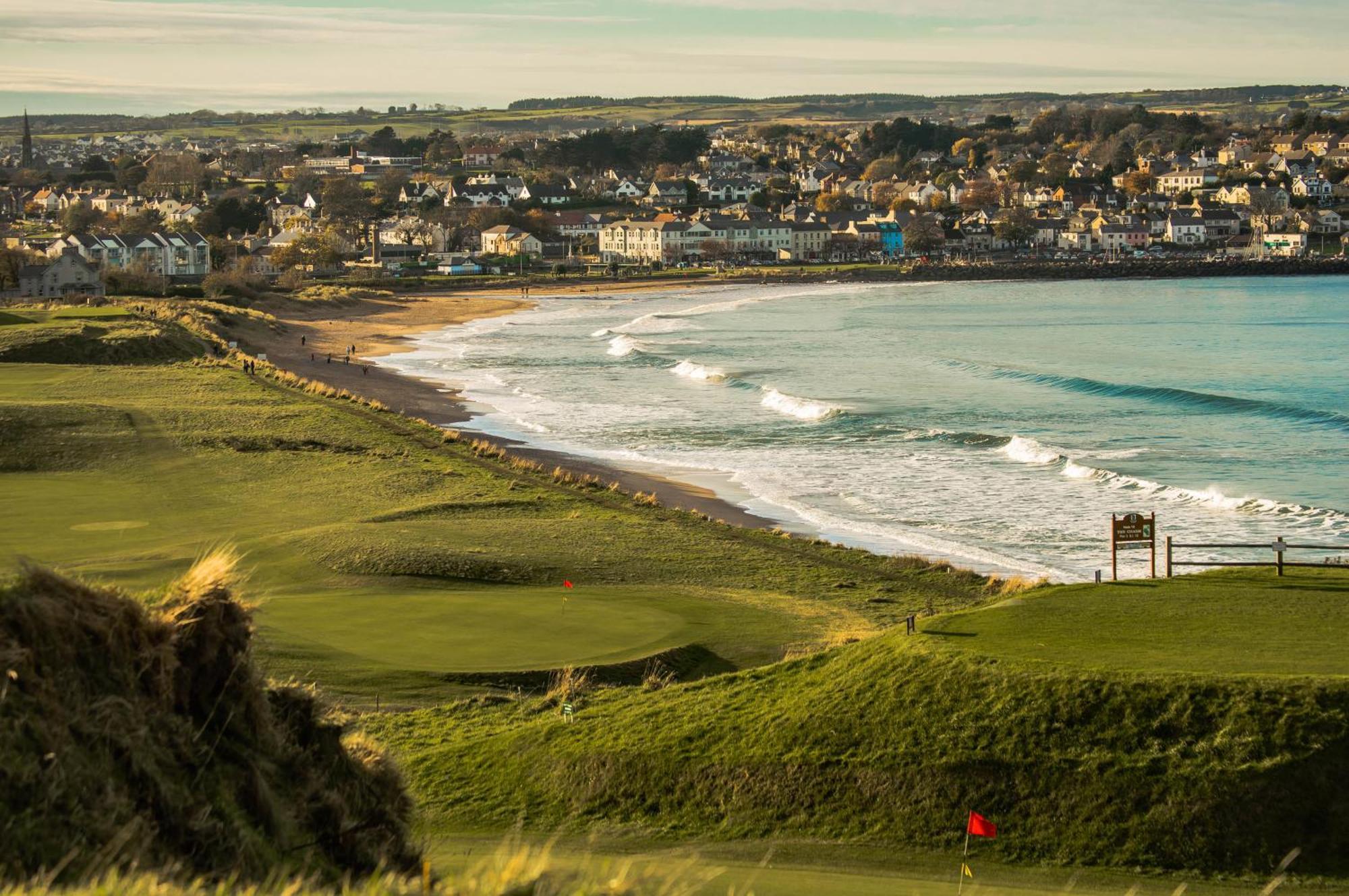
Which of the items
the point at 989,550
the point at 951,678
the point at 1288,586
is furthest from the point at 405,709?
the point at 989,550

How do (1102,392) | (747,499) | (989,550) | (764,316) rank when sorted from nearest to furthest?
(989,550) < (747,499) < (1102,392) < (764,316)

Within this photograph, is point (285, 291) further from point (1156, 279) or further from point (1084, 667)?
point (1084, 667)

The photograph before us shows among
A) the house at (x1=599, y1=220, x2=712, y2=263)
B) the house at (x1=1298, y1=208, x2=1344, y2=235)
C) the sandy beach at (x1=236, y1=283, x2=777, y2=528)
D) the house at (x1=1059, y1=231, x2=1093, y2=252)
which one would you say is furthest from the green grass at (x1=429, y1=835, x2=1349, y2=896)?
the house at (x1=1298, y1=208, x2=1344, y2=235)

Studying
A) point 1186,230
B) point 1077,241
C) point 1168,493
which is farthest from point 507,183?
point 1168,493

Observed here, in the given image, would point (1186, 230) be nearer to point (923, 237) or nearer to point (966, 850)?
point (923, 237)

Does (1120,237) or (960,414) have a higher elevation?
(1120,237)

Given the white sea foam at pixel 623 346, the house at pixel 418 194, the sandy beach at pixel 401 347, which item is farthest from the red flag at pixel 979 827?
the house at pixel 418 194
